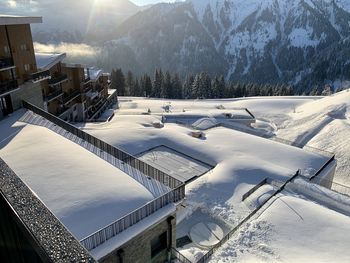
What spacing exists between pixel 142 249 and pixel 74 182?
374cm

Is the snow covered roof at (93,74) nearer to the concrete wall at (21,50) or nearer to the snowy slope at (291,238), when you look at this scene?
the concrete wall at (21,50)

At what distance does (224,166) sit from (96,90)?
111ft

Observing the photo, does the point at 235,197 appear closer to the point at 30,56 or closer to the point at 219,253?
the point at 219,253

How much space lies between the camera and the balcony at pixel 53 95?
3621cm

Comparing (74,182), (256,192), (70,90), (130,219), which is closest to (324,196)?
(256,192)

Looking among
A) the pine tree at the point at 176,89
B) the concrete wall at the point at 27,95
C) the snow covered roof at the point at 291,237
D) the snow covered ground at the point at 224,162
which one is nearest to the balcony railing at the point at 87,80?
the snow covered ground at the point at 224,162

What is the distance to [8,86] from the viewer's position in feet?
73.3

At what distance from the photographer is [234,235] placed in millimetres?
16688

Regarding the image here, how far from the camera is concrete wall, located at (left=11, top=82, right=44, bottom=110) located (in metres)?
23.2

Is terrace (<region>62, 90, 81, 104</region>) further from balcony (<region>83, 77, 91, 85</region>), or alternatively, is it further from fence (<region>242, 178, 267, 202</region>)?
fence (<region>242, 178, 267, 202</region>)

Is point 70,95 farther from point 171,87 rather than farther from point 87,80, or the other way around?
point 171,87

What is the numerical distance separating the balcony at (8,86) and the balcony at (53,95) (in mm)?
12825

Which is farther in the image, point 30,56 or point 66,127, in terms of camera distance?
point 30,56

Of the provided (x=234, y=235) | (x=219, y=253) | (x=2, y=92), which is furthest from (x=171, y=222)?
(x=2, y=92)
